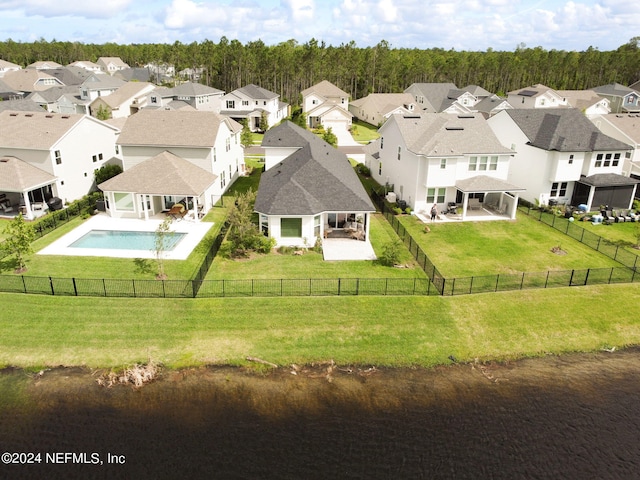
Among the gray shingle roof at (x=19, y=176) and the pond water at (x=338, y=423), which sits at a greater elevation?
the gray shingle roof at (x=19, y=176)

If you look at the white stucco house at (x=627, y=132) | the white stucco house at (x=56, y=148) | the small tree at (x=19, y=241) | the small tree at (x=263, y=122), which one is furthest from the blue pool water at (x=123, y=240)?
the small tree at (x=263, y=122)

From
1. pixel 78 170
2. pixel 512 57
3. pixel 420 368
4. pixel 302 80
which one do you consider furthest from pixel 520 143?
pixel 512 57

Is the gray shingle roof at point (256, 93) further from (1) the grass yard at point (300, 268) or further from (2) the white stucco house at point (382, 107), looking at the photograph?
(1) the grass yard at point (300, 268)

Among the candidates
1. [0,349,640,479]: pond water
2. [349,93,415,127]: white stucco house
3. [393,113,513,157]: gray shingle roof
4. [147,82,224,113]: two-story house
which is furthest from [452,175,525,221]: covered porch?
[147,82,224,113]: two-story house

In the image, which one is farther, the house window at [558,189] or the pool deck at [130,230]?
the house window at [558,189]

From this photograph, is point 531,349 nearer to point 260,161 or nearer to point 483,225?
point 483,225
